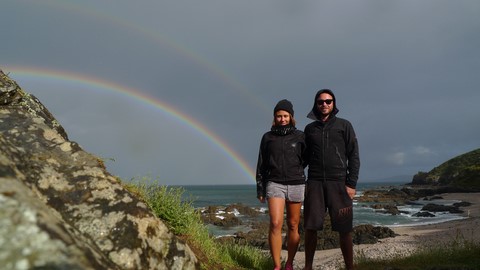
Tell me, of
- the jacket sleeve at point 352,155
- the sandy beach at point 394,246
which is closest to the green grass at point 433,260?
the sandy beach at point 394,246

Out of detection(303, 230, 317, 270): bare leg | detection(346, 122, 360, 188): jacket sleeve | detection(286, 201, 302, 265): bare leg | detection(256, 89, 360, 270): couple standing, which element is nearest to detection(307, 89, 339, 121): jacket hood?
detection(256, 89, 360, 270): couple standing

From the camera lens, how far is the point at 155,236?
11.4 ft

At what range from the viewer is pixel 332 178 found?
5824 mm

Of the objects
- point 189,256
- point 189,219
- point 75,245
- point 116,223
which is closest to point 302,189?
point 189,219

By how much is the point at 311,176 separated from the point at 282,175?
55 cm

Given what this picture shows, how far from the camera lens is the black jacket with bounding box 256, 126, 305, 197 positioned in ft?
19.2

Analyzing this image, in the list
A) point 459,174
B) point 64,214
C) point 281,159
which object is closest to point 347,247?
point 281,159

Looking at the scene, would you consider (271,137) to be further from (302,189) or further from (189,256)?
(189,256)

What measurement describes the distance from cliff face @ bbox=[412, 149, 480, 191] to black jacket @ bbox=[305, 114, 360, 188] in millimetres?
68262

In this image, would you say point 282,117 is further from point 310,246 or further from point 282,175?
point 310,246

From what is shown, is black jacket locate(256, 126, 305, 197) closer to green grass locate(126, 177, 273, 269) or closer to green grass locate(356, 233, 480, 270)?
green grass locate(126, 177, 273, 269)

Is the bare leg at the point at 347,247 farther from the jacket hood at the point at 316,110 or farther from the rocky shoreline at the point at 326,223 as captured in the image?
the rocky shoreline at the point at 326,223

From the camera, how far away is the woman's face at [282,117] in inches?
238

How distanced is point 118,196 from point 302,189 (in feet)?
10.8
